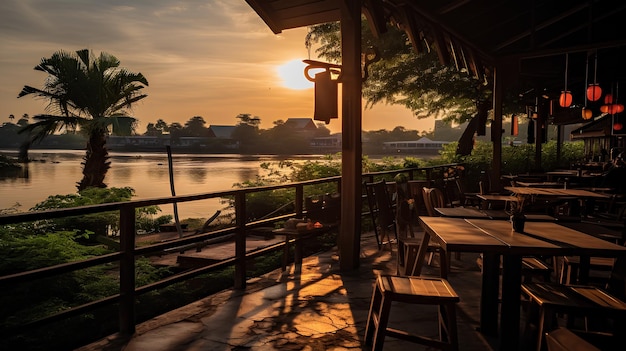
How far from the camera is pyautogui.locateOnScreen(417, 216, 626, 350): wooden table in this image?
2.77m

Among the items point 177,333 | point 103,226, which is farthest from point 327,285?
point 103,226

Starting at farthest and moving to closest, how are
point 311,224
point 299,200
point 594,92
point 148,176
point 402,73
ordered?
point 148,176, point 402,73, point 594,92, point 299,200, point 311,224

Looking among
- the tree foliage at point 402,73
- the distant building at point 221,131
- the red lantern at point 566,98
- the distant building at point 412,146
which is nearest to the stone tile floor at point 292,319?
the red lantern at point 566,98

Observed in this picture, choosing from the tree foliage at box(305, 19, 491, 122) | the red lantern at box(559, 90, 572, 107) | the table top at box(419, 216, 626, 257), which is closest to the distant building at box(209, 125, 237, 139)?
the tree foliage at box(305, 19, 491, 122)

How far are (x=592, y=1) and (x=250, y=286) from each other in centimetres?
780

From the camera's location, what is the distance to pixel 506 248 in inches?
110

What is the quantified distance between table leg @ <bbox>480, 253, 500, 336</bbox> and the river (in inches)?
1755

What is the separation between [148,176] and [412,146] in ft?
208

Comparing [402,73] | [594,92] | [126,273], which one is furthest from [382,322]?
[402,73]

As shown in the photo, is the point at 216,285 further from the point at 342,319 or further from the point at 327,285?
the point at 342,319

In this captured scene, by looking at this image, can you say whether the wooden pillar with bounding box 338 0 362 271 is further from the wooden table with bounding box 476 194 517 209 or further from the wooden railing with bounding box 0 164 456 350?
the wooden table with bounding box 476 194 517 209

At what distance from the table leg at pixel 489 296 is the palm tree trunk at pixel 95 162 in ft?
62.7

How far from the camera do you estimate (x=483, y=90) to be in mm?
16656

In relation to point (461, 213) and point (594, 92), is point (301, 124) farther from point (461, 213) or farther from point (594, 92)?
point (461, 213)
